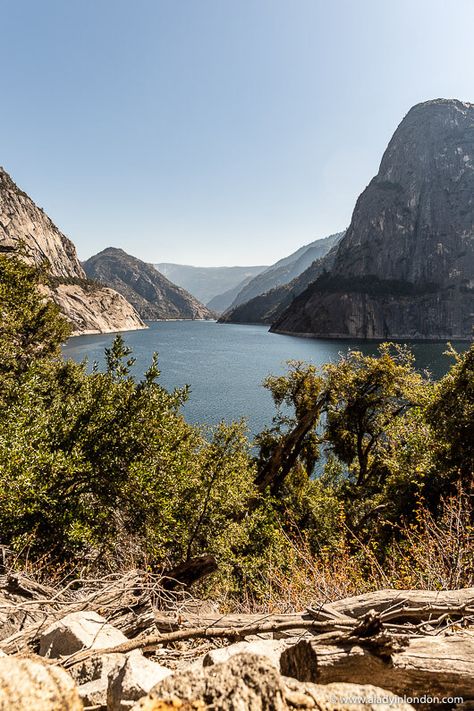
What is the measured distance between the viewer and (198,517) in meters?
16.5

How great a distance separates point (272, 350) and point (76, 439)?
432 ft

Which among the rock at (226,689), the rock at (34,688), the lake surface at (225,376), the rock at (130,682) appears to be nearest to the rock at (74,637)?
the rock at (130,682)

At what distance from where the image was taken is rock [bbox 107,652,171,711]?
8.18 ft

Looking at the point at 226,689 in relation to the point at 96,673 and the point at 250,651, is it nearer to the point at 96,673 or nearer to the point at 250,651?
the point at 250,651

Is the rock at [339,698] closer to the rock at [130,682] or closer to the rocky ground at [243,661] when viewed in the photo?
the rocky ground at [243,661]

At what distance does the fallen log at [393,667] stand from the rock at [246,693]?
2.89 ft

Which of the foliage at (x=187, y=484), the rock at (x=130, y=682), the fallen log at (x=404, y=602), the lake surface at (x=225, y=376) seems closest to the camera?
the rock at (x=130, y=682)

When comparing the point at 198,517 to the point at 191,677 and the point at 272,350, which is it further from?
the point at 272,350

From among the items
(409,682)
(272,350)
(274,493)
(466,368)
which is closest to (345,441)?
(274,493)

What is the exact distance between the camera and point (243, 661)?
215 cm

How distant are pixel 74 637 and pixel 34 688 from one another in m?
2.62

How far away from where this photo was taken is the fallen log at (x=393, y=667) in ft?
9.50

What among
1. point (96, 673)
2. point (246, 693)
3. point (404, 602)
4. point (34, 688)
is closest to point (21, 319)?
point (96, 673)

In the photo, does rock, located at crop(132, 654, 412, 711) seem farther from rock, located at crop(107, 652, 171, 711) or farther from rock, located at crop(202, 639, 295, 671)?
rock, located at crop(202, 639, 295, 671)
